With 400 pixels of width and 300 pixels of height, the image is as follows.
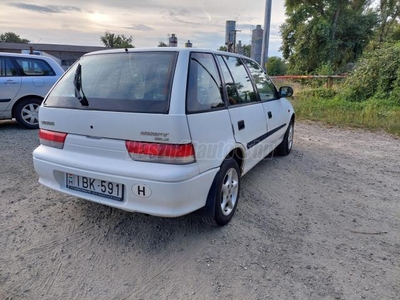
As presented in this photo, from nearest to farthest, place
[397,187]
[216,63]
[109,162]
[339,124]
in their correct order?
[109,162] < [216,63] < [397,187] < [339,124]

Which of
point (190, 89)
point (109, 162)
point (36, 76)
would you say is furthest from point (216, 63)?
point (36, 76)

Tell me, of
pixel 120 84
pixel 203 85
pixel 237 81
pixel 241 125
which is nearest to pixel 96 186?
pixel 120 84

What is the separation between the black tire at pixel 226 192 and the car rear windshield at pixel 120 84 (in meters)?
0.80

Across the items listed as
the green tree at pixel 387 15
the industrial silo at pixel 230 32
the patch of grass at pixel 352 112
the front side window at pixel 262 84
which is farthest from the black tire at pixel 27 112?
the green tree at pixel 387 15

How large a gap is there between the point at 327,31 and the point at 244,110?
65.7 ft

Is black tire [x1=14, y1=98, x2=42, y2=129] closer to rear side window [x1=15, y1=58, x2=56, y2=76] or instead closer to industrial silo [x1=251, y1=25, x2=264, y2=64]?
rear side window [x1=15, y1=58, x2=56, y2=76]

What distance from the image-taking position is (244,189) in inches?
142

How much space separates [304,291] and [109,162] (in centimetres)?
170

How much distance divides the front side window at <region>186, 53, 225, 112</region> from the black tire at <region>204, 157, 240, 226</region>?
558 mm

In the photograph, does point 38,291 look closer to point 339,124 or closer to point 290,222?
point 290,222

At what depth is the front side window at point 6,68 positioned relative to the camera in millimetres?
5914

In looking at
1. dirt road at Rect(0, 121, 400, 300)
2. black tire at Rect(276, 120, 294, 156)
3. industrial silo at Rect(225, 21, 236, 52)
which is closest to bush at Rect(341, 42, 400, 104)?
industrial silo at Rect(225, 21, 236, 52)

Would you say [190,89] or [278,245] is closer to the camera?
[190,89]

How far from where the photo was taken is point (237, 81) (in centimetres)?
318
